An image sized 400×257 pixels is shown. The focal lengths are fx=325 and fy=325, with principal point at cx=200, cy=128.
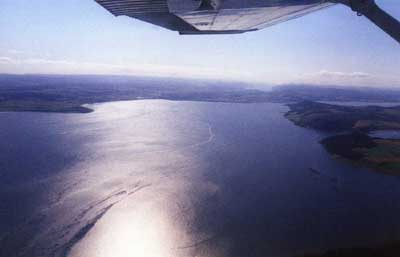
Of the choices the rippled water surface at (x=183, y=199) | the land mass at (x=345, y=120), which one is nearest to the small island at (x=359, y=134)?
the land mass at (x=345, y=120)

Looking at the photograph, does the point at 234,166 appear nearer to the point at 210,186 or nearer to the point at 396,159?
the point at 210,186

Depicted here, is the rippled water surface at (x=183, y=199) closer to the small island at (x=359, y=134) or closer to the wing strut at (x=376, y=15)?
the small island at (x=359, y=134)

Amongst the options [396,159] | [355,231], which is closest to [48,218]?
[355,231]

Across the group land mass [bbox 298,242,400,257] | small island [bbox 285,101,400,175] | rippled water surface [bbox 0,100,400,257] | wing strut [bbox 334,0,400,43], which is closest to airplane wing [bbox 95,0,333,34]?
wing strut [bbox 334,0,400,43]

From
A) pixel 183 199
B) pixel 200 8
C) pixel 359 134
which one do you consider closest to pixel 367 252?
pixel 183 199

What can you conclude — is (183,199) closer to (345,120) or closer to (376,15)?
(376,15)

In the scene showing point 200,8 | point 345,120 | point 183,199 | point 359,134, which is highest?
point 200,8
